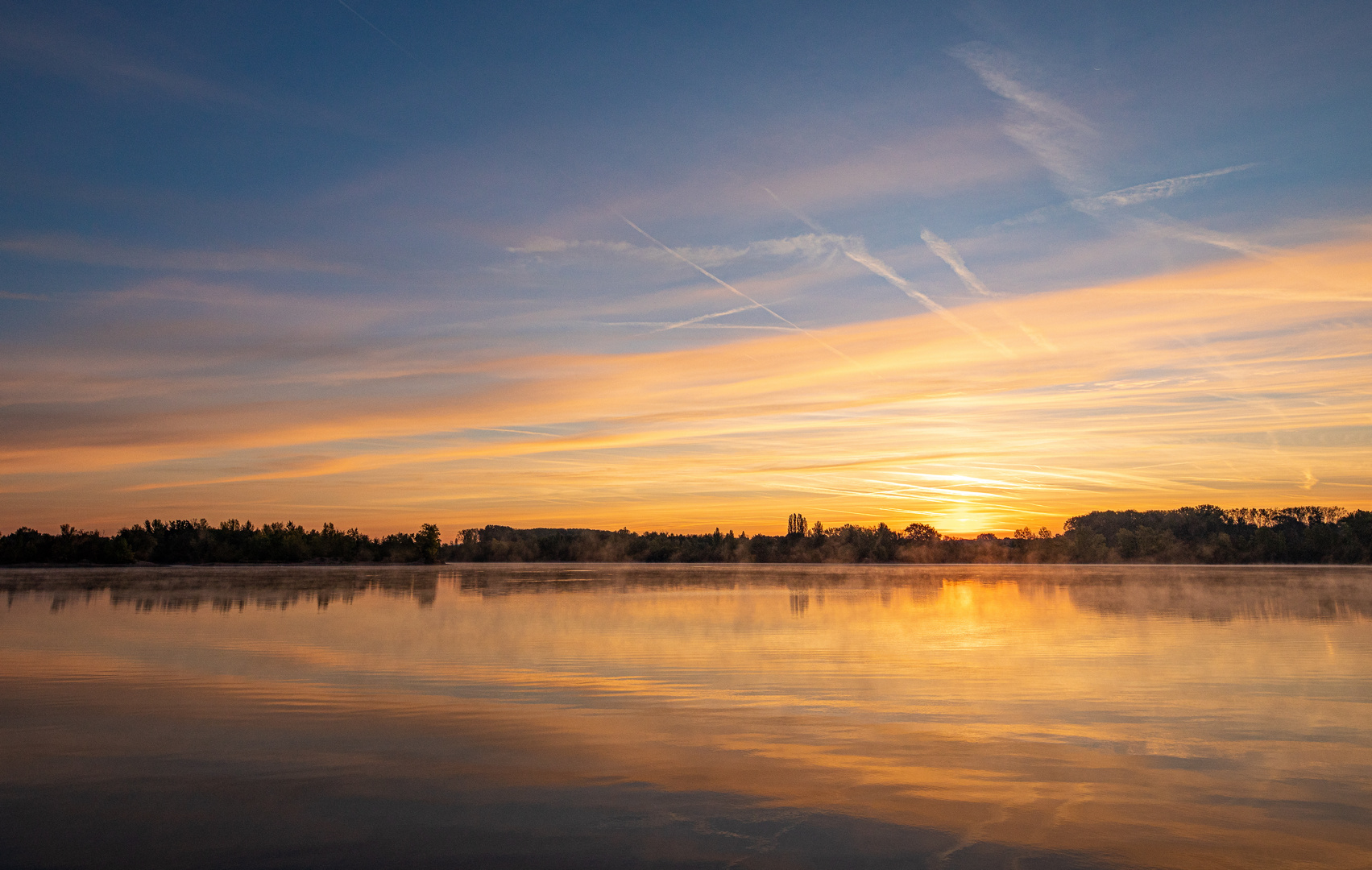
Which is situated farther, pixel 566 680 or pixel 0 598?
pixel 0 598

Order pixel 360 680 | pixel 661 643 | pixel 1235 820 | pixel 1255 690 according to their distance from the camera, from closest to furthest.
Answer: pixel 1235 820 → pixel 1255 690 → pixel 360 680 → pixel 661 643

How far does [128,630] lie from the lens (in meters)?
27.9

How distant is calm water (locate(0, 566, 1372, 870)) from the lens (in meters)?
8.08

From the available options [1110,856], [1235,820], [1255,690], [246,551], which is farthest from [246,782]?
[246,551]

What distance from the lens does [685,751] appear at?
1175cm

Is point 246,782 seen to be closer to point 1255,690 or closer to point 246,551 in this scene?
point 1255,690

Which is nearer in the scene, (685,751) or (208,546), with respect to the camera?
(685,751)

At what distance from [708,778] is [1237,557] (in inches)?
8640

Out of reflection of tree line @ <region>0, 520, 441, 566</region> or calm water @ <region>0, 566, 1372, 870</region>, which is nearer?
calm water @ <region>0, 566, 1372, 870</region>

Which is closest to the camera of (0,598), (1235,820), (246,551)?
(1235,820)

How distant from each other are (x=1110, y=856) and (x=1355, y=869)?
2138mm

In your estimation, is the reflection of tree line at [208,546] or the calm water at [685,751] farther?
the reflection of tree line at [208,546]

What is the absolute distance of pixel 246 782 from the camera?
998 cm

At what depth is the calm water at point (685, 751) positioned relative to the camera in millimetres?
8078
